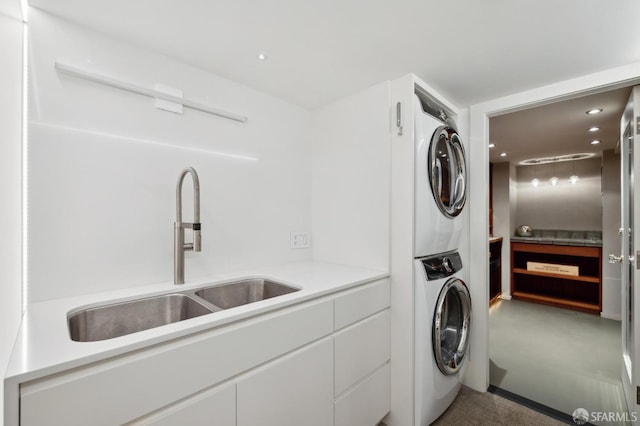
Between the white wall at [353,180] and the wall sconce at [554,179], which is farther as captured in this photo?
the wall sconce at [554,179]

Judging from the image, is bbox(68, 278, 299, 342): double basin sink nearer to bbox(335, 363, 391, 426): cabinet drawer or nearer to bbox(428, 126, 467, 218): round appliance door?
bbox(335, 363, 391, 426): cabinet drawer

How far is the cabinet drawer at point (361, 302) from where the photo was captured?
1469 mm

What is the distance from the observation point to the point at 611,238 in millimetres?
3529

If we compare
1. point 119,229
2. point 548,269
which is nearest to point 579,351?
point 548,269

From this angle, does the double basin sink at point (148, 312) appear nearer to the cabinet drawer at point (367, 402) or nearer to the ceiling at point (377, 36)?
the cabinet drawer at point (367, 402)

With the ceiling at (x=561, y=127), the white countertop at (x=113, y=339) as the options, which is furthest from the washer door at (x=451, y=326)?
the ceiling at (x=561, y=127)

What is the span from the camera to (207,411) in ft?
3.18

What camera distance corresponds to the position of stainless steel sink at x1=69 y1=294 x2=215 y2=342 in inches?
45.4

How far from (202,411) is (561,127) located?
3.75m

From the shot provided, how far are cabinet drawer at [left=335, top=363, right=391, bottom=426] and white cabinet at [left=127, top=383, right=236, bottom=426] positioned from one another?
0.64 metres

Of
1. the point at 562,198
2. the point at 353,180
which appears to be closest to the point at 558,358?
the point at 353,180

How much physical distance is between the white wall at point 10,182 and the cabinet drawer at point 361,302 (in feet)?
3.85

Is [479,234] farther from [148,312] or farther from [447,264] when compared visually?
[148,312]

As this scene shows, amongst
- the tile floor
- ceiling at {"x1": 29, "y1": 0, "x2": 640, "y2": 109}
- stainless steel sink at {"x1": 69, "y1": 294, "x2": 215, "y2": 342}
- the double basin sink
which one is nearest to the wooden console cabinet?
the tile floor
